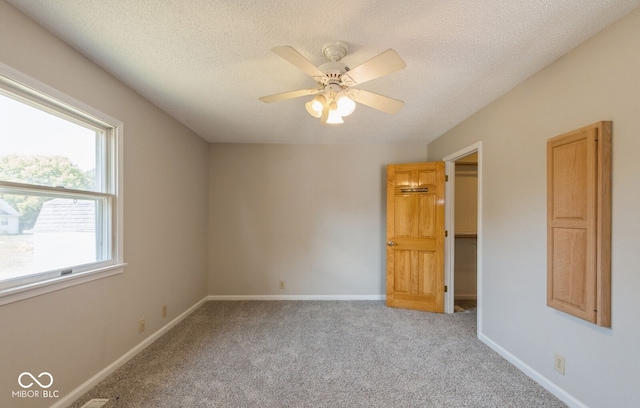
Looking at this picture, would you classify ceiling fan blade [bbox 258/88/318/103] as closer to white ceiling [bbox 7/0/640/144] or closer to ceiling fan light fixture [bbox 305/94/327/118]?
ceiling fan light fixture [bbox 305/94/327/118]

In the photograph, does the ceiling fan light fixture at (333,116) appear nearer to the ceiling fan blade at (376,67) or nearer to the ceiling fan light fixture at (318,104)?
the ceiling fan light fixture at (318,104)

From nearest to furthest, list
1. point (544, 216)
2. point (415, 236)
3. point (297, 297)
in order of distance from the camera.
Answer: point (544, 216), point (415, 236), point (297, 297)

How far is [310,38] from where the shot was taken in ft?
5.49

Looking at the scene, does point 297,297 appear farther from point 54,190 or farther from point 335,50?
point 335,50

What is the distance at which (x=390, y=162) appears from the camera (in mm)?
4305

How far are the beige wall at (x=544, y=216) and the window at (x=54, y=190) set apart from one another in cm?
336

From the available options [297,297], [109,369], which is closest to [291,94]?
[109,369]

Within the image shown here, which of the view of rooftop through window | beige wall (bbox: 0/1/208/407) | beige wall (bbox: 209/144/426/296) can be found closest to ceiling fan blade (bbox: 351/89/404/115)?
beige wall (bbox: 0/1/208/407)

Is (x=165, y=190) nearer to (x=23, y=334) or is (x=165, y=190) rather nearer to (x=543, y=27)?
(x=23, y=334)

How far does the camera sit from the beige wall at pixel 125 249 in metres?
1.54

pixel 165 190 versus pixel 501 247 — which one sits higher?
pixel 165 190

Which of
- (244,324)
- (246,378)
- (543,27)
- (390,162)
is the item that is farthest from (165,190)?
(543,27)

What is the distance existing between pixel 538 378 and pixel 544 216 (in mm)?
1242

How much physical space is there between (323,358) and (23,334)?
2.05m
